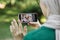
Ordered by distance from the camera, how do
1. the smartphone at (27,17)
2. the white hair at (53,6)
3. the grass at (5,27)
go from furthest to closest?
the grass at (5,27), the smartphone at (27,17), the white hair at (53,6)

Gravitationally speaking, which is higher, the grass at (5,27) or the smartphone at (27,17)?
the smartphone at (27,17)

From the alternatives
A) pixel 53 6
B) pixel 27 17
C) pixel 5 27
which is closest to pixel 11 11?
pixel 5 27

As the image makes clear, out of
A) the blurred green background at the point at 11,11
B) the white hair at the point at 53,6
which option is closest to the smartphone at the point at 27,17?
the white hair at the point at 53,6

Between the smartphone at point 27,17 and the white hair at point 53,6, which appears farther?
the smartphone at point 27,17

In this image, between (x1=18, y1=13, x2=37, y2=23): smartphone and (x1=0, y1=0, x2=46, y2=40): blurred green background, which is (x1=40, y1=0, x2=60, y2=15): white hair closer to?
(x1=18, y1=13, x2=37, y2=23): smartphone

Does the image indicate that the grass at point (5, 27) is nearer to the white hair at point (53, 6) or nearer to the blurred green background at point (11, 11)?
the blurred green background at point (11, 11)

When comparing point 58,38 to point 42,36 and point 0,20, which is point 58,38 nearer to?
point 42,36

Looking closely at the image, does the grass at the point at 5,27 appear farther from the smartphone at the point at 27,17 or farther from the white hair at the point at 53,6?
the white hair at the point at 53,6

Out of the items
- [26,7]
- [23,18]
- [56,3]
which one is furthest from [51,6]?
[26,7]

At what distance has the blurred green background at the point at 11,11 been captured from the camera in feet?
7.82

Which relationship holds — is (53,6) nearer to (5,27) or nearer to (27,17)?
(27,17)

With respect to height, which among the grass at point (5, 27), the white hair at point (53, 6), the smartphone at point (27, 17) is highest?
the white hair at point (53, 6)

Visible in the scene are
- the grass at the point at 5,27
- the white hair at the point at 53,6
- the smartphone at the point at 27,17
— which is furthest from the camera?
the grass at the point at 5,27

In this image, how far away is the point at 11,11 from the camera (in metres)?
2.50
